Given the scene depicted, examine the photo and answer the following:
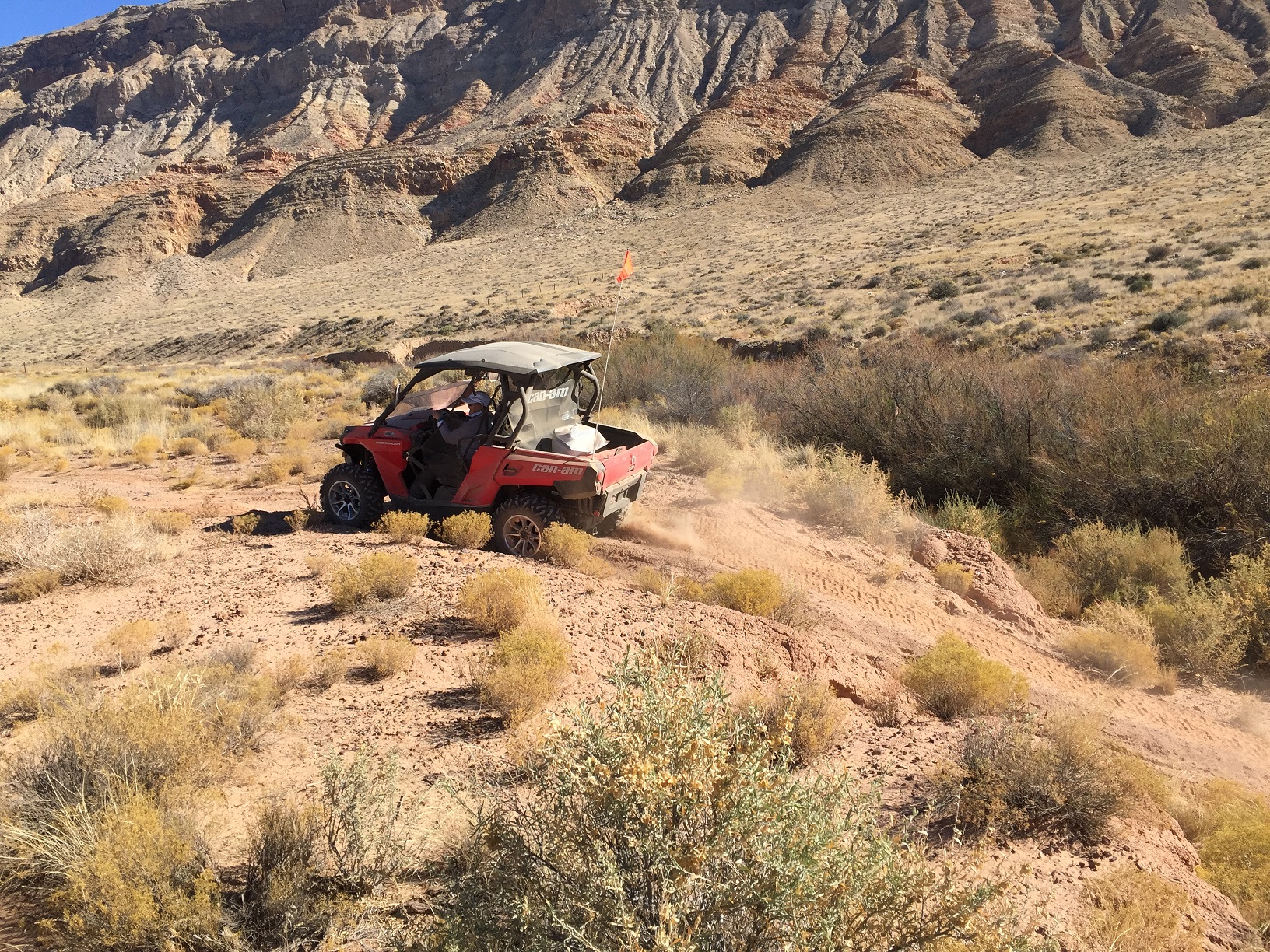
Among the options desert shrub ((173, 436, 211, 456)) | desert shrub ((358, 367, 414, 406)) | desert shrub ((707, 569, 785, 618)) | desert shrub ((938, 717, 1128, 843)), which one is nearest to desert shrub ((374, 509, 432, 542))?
desert shrub ((707, 569, 785, 618))

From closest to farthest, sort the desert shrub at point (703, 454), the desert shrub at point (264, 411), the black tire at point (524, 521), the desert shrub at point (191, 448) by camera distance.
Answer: the black tire at point (524, 521), the desert shrub at point (703, 454), the desert shrub at point (191, 448), the desert shrub at point (264, 411)

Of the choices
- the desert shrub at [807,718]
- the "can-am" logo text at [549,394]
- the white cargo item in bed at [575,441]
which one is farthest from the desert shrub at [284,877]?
the "can-am" logo text at [549,394]

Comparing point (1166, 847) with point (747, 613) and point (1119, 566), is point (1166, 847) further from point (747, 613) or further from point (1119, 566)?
point (1119, 566)

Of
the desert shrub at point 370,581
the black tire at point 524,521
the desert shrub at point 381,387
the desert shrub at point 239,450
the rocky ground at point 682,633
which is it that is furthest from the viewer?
the desert shrub at point 381,387

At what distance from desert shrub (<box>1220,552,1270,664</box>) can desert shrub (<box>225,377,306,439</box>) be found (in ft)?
46.6

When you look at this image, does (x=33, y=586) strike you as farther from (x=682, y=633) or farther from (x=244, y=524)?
(x=682, y=633)

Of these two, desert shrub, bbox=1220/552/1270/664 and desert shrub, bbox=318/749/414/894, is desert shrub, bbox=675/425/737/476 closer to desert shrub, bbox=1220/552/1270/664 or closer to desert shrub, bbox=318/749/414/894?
desert shrub, bbox=1220/552/1270/664

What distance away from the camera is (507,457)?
679 cm

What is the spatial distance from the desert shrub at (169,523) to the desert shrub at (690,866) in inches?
257

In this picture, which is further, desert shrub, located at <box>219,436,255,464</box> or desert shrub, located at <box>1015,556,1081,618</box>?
desert shrub, located at <box>219,436,255,464</box>

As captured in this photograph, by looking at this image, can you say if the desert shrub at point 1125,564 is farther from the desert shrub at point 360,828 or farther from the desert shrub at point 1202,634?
the desert shrub at point 360,828

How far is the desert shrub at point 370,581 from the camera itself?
17.5 ft

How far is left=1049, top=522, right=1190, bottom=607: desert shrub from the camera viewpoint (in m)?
6.80

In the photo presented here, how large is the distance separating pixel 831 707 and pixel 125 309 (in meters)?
75.4
